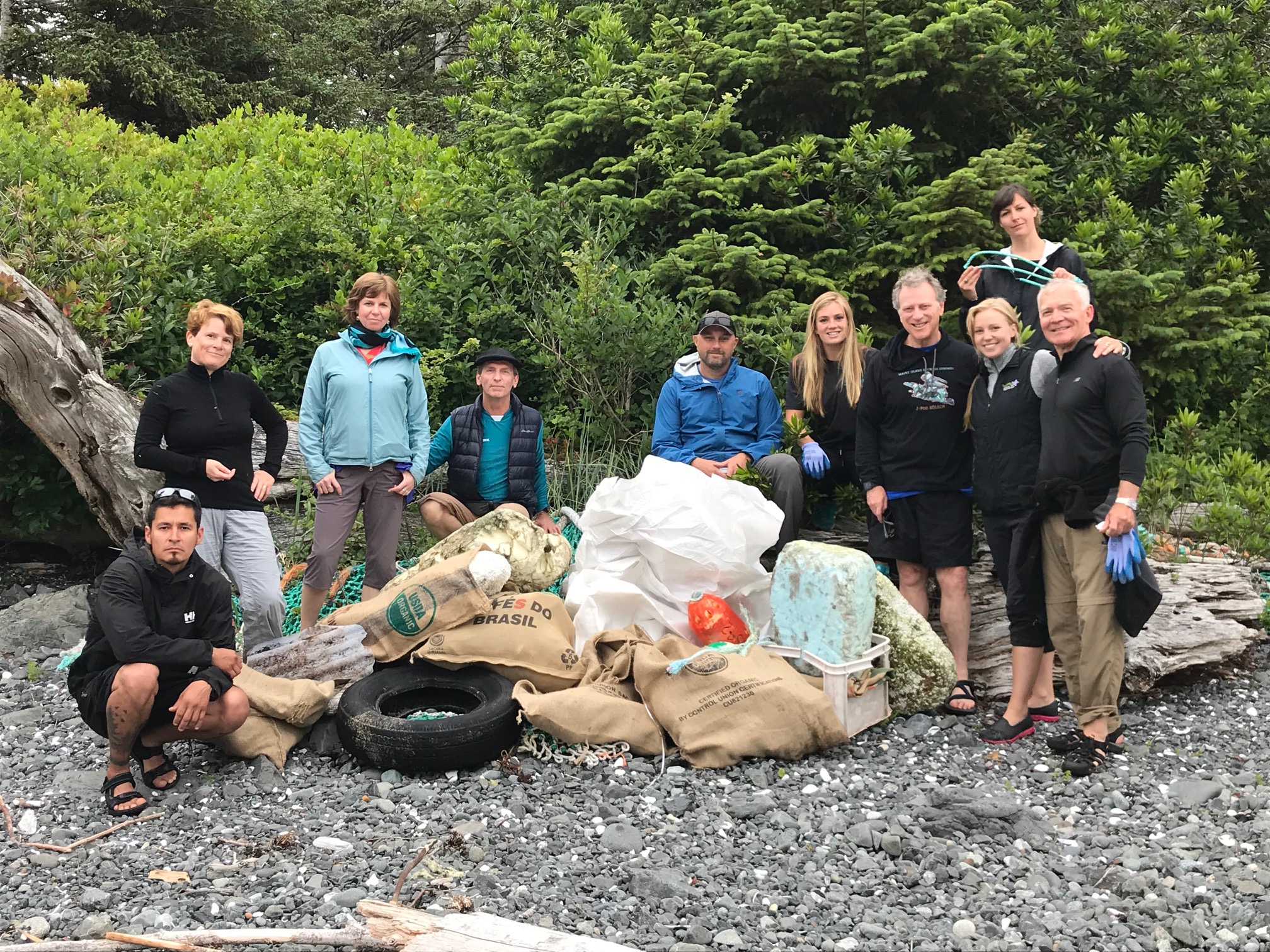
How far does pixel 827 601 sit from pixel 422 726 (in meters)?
1.83

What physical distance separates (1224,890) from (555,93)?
7536 mm

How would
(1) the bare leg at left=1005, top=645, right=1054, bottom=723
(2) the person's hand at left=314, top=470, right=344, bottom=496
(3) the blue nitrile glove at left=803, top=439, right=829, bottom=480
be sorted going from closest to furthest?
(1) the bare leg at left=1005, top=645, right=1054, bottom=723, (2) the person's hand at left=314, top=470, right=344, bottom=496, (3) the blue nitrile glove at left=803, top=439, right=829, bottom=480

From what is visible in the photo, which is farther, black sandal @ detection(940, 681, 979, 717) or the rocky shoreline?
black sandal @ detection(940, 681, 979, 717)

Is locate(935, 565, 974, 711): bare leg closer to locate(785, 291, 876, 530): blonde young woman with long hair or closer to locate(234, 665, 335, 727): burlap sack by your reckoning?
locate(785, 291, 876, 530): blonde young woman with long hair

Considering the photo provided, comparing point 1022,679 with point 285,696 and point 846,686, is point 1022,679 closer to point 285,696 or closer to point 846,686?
point 846,686

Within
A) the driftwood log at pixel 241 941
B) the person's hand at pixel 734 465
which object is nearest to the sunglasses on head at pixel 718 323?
the person's hand at pixel 734 465

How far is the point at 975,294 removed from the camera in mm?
5590

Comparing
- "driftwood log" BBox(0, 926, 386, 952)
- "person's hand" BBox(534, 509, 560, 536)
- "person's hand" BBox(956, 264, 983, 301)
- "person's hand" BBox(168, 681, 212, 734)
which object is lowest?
"driftwood log" BBox(0, 926, 386, 952)

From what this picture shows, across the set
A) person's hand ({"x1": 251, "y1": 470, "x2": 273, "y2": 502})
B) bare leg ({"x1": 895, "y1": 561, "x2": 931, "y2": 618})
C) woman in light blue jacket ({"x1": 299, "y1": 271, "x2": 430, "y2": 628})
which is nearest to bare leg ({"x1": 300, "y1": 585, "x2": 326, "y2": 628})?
woman in light blue jacket ({"x1": 299, "y1": 271, "x2": 430, "y2": 628})

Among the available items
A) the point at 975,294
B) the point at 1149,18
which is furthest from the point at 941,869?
the point at 1149,18

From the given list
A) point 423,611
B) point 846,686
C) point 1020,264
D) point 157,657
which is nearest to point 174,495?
point 157,657

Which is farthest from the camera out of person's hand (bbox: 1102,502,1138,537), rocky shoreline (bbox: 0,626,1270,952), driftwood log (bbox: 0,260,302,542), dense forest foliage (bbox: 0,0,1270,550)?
dense forest foliage (bbox: 0,0,1270,550)

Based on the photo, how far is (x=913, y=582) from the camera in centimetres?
526

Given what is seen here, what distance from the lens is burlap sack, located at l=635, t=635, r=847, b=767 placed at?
4332 millimetres
